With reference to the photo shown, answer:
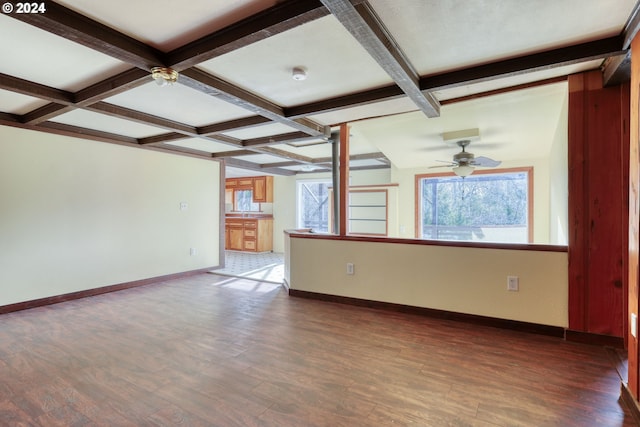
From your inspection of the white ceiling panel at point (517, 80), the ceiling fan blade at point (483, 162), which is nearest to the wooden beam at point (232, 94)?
the white ceiling panel at point (517, 80)

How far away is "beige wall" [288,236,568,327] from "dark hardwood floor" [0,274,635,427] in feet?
0.74

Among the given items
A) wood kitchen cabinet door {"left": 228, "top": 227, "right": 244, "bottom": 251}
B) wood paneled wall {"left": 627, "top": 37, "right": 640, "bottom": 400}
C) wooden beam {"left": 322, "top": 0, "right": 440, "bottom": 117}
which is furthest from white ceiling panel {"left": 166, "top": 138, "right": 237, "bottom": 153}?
wood paneled wall {"left": 627, "top": 37, "right": 640, "bottom": 400}

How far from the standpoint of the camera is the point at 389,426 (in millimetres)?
1626

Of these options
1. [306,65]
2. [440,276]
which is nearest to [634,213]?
[440,276]

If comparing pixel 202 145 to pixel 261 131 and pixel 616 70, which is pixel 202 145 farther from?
pixel 616 70

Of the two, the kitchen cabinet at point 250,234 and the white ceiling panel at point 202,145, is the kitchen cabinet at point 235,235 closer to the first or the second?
the kitchen cabinet at point 250,234

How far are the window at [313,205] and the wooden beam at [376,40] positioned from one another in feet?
18.3

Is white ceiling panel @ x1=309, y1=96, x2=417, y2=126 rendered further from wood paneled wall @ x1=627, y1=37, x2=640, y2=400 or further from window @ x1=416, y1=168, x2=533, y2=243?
window @ x1=416, y1=168, x2=533, y2=243

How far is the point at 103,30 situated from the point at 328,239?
290 centimetres

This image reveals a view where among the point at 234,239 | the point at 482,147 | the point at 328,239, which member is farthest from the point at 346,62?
the point at 234,239

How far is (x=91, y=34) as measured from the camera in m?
1.74

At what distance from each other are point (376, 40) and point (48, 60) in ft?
7.60

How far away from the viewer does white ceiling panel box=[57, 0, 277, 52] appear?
1.61 m

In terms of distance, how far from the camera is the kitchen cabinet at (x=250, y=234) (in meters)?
8.26
